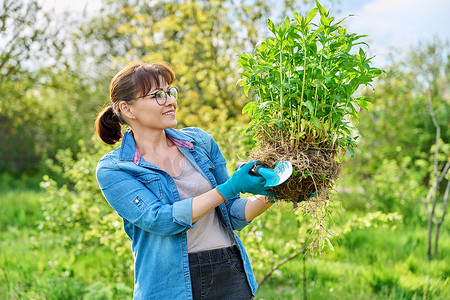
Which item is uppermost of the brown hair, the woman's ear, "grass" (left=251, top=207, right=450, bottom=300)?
the brown hair

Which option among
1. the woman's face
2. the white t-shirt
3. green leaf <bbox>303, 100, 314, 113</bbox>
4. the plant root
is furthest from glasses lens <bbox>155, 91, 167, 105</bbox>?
green leaf <bbox>303, 100, 314, 113</bbox>

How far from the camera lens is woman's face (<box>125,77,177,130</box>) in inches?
75.1

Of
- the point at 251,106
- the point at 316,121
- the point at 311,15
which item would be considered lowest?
the point at 316,121

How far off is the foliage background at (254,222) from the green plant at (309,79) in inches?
15.7

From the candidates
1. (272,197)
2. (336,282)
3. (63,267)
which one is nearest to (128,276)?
(63,267)

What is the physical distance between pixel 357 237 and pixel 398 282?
4.47 ft

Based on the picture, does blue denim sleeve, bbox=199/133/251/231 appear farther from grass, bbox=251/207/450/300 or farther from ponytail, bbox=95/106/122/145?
grass, bbox=251/207/450/300

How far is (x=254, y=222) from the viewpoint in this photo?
352 cm

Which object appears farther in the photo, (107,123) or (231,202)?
(107,123)

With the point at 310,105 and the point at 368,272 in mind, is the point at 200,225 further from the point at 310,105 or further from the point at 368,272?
the point at 368,272

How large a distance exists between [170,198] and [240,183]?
0.35 metres

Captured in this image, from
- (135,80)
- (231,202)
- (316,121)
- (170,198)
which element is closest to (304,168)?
(316,121)

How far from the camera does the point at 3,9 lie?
6.98 m

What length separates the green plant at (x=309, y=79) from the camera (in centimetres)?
165
